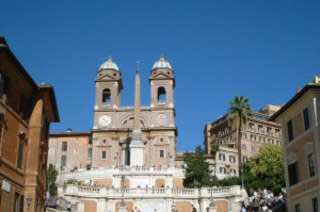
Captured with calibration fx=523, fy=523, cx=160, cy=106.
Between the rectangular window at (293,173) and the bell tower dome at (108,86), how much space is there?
7230cm

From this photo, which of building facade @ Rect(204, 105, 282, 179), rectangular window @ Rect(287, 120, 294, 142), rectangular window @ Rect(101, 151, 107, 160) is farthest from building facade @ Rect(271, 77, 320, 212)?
building facade @ Rect(204, 105, 282, 179)

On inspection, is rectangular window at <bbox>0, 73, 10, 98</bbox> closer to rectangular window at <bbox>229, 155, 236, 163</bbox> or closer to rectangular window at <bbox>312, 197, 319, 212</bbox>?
rectangular window at <bbox>312, 197, 319, 212</bbox>

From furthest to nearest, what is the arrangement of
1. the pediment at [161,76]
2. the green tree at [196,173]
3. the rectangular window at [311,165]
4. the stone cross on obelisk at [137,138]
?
1. the pediment at [161,76]
2. the stone cross on obelisk at [137,138]
3. the green tree at [196,173]
4. the rectangular window at [311,165]

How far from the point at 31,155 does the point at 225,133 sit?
108 m

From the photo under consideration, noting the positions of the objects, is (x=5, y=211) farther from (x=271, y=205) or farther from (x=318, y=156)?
(x=271, y=205)

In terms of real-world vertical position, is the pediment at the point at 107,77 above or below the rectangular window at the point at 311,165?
above

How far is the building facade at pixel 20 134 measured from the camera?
24.5m

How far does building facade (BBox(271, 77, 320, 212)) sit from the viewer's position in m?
30.4

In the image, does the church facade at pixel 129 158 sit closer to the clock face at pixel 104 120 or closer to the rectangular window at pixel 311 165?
the clock face at pixel 104 120

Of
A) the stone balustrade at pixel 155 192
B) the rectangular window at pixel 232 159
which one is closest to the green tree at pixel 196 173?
the stone balustrade at pixel 155 192

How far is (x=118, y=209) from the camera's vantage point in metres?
66.8

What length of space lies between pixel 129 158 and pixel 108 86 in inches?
712

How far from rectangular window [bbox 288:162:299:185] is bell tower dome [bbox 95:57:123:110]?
7230 cm

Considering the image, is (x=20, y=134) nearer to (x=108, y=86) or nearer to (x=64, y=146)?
(x=108, y=86)
